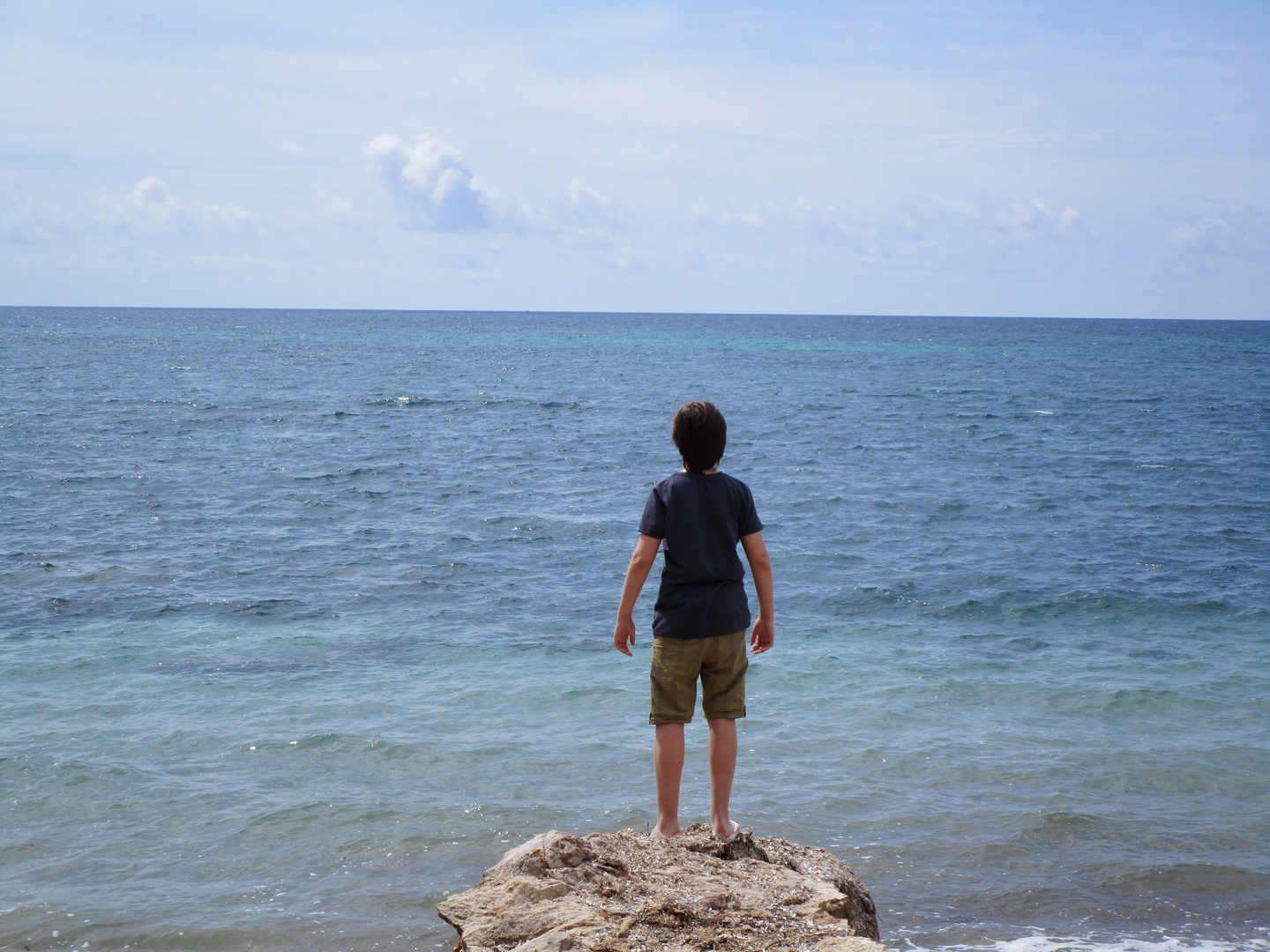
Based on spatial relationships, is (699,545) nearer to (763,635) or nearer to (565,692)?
(763,635)

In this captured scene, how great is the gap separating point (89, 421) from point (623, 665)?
25657 mm

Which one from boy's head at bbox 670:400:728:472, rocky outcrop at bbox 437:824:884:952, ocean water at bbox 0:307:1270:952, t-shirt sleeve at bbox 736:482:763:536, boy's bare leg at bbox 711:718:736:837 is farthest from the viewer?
ocean water at bbox 0:307:1270:952

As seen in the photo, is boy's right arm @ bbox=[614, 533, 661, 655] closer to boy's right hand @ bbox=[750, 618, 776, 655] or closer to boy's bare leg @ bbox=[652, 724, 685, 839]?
boy's bare leg @ bbox=[652, 724, 685, 839]

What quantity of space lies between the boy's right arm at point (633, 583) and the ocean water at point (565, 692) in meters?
1.84

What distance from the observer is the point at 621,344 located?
94875mm

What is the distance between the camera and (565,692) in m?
8.62

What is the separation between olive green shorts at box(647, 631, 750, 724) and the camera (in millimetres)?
4453

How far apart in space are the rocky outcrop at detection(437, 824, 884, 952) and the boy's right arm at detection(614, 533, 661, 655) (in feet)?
2.88

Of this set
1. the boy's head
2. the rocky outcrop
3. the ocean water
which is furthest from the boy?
the ocean water

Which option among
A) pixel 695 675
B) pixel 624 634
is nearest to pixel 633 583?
pixel 624 634

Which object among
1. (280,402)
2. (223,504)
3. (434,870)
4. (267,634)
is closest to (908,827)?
(434,870)

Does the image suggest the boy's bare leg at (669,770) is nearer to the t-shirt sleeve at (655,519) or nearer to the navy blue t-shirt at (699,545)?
the navy blue t-shirt at (699,545)

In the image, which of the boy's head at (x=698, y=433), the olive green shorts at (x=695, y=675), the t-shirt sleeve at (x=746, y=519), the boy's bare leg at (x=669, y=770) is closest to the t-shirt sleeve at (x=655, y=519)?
the boy's head at (x=698, y=433)

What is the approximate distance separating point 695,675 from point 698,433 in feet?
3.53
